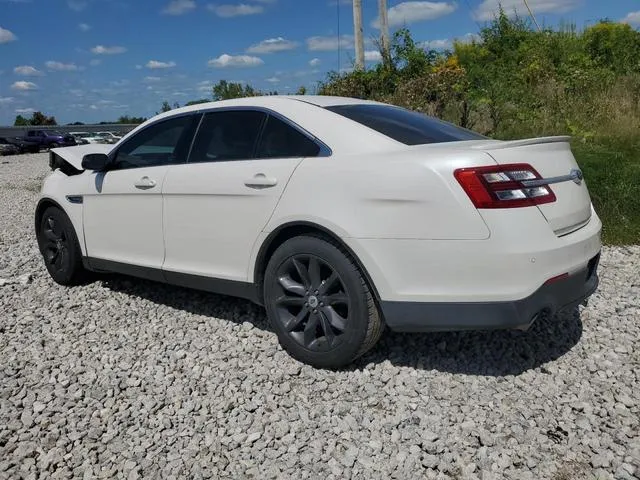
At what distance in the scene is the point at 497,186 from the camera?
2846 millimetres

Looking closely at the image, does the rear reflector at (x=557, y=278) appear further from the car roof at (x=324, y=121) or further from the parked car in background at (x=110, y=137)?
the parked car in background at (x=110, y=137)

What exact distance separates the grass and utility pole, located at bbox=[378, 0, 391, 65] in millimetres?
7397

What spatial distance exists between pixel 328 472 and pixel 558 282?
1.48 meters

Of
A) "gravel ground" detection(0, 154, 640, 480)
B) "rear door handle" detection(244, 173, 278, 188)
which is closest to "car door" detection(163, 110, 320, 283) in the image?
"rear door handle" detection(244, 173, 278, 188)

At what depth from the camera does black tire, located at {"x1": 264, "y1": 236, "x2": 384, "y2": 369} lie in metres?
3.21

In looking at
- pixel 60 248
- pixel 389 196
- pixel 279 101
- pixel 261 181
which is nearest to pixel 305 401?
Result: pixel 389 196

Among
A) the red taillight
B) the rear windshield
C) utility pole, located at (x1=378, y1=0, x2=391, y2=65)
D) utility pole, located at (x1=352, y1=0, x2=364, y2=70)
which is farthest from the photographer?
utility pole, located at (x1=352, y1=0, x2=364, y2=70)

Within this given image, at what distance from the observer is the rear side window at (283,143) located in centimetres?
348

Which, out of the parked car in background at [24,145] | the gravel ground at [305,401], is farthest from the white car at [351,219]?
the parked car in background at [24,145]

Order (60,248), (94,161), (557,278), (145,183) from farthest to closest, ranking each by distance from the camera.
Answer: (60,248) → (94,161) → (145,183) → (557,278)

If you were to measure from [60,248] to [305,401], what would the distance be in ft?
10.4

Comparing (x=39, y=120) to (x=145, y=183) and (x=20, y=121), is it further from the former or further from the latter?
(x=145, y=183)

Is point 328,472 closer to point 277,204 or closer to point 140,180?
point 277,204

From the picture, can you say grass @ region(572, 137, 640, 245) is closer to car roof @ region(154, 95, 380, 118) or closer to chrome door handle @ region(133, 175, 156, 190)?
car roof @ region(154, 95, 380, 118)
